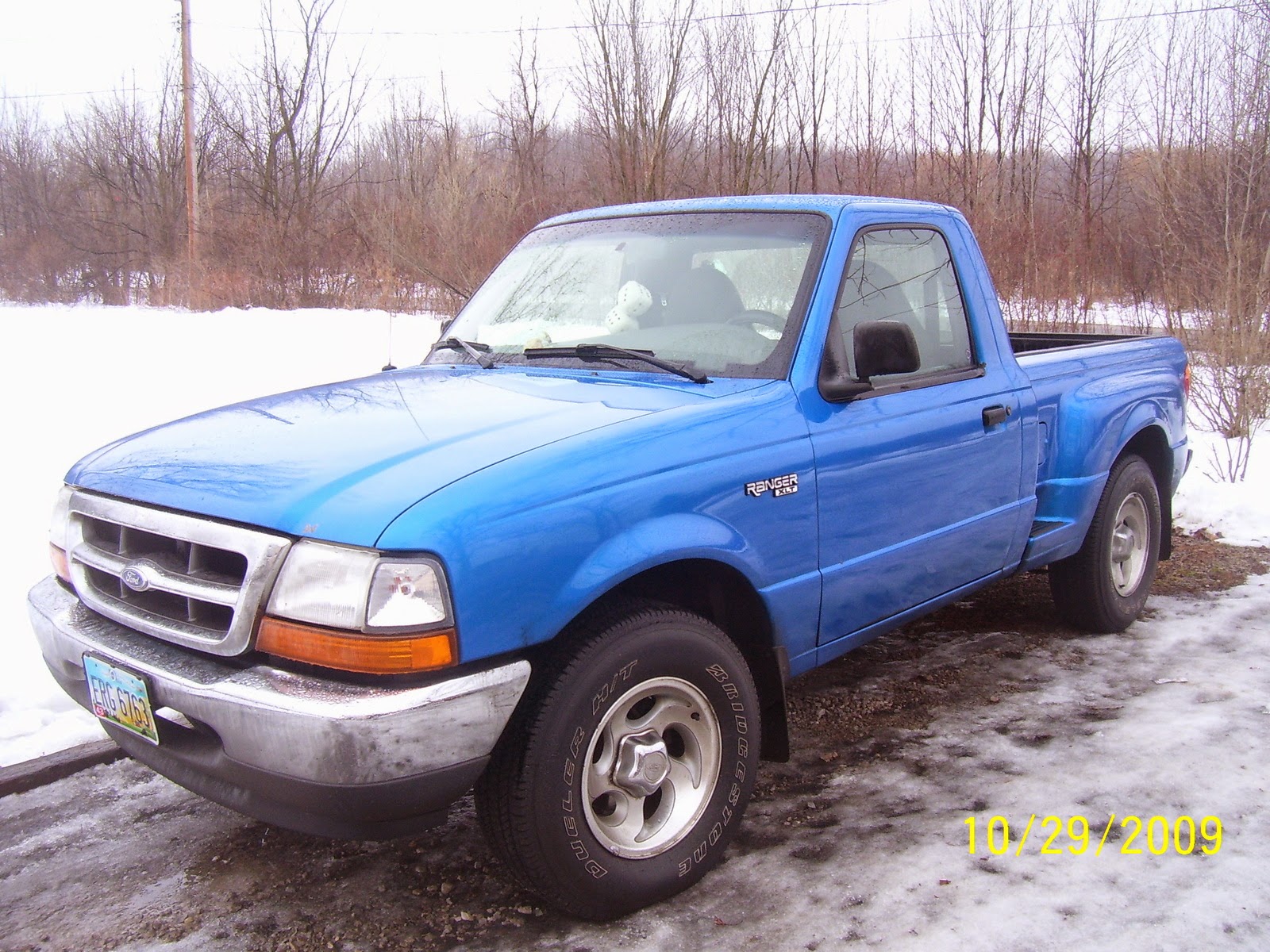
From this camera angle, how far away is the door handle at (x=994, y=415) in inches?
144

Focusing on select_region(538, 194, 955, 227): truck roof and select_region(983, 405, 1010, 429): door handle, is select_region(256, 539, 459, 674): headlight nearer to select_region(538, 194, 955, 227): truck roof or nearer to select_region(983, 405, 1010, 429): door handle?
select_region(538, 194, 955, 227): truck roof

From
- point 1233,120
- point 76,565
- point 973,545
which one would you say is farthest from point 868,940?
point 1233,120

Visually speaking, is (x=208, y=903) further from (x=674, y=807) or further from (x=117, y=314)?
(x=117, y=314)

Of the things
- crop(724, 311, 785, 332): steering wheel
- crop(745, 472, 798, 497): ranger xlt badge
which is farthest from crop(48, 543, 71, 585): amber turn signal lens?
crop(724, 311, 785, 332): steering wheel

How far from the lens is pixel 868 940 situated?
2463mm

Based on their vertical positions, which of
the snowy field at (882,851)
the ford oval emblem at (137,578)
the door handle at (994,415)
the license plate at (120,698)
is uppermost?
the door handle at (994,415)

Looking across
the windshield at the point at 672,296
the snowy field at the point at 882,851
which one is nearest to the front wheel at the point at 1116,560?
the snowy field at the point at 882,851

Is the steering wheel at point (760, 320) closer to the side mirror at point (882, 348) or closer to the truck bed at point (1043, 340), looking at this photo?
the side mirror at point (882, 348)

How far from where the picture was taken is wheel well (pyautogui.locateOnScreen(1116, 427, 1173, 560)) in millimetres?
4895

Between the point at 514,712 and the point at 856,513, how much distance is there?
4.32 ft

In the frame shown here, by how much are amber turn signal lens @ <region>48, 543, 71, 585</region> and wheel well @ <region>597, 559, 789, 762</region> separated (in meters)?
1.66

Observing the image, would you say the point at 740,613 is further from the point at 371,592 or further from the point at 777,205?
the point at 777,205

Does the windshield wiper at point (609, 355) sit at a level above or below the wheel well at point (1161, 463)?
above
